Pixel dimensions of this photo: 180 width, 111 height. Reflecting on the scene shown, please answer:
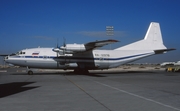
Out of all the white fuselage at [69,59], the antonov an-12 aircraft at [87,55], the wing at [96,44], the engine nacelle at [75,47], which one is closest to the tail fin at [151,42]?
the antonov an-12 aircraft at [87,55]

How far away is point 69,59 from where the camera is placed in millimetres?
29766

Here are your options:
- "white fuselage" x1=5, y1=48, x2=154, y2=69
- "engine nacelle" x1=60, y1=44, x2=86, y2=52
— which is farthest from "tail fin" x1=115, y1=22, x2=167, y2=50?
"engine nacelle" x1=60, y1=44, x2=86, y2=52

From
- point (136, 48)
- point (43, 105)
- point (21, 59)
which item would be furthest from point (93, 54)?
point (43, 105)

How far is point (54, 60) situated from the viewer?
2927 centimetres

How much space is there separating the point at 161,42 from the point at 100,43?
13.8 m

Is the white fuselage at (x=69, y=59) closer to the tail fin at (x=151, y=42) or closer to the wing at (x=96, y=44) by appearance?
the tail fin at (x=151, y=42)

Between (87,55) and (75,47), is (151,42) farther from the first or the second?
(75,47)

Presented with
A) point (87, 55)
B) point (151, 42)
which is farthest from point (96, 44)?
point (151, 42)

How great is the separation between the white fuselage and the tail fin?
2532 millimetres

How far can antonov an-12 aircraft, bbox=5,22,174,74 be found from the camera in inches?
1137

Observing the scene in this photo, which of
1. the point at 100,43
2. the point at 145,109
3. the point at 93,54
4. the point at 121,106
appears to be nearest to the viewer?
the point at 145,109

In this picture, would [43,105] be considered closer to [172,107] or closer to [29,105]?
[29,105]

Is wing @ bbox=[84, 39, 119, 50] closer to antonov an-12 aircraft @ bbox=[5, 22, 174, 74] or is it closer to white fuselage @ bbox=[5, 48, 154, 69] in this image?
antonov an-12 aircraft @ bbox=[5, 22, 174, 74]

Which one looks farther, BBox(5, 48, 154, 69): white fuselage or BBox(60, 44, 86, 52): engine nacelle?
BBox(5, 48, 154, 69): white fuselage
